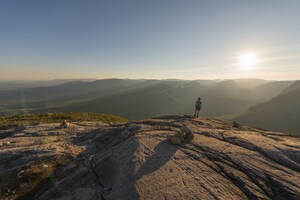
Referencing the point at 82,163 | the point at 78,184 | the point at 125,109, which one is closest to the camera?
the point at 78,184

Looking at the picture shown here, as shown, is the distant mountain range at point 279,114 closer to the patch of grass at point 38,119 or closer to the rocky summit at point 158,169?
the patch of grass at point 38,119

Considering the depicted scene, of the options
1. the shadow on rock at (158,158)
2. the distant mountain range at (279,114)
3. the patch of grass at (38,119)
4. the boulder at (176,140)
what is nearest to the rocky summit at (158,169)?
the shadow on rock at (158,158)

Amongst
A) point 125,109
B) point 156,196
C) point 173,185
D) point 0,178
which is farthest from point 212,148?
point 125,109

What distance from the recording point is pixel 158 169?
948cm

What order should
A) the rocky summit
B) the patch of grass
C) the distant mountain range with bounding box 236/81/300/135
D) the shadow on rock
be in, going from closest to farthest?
1. the rocky summit
2. the shadow on rock
3. the patch of grass
4. the distant mountain range with bounding box 236/81/300/135

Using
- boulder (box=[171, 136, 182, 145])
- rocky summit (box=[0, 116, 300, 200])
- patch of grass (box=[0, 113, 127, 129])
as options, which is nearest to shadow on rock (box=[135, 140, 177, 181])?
rocky summit (box=[0, 116, 300, 200])

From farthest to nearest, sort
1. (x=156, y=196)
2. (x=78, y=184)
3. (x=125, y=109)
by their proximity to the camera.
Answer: (x=125, y=109) → (x=78, y=184) → (x=156, y=196)

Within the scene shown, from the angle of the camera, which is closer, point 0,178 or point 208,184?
point 208,184

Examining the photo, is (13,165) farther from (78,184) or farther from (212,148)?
(212,148)

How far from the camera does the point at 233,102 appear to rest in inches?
7815

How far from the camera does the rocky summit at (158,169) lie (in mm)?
8234

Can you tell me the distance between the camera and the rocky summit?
8.23 m

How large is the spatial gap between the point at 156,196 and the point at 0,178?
380 inches

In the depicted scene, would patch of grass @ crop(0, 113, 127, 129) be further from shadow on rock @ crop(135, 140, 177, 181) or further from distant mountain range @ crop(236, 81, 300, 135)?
distant mountain range @ crop(236, 81, 300, 135)
